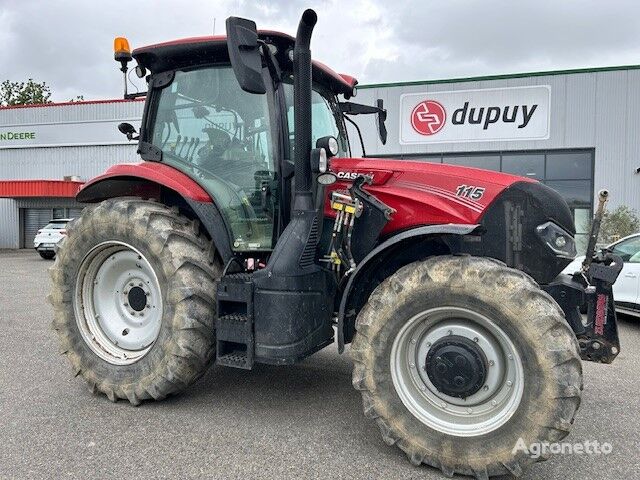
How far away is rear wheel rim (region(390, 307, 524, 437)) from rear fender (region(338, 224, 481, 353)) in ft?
1.47

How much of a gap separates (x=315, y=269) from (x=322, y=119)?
Result: 143 centimetres

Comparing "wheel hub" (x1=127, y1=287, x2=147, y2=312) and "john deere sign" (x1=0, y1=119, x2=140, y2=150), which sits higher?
"john deere sign" (x1=0, y1=119, x2=140, y2=150)

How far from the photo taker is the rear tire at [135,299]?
144 inches

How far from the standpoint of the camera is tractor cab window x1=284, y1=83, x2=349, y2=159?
3773 millimetres

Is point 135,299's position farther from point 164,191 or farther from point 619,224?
point 619,224

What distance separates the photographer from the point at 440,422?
301cm

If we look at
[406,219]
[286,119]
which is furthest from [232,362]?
[286,119]

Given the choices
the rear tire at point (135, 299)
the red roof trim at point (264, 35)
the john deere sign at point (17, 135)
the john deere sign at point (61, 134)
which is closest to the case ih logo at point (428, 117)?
the john deere sign at point (61, 134)

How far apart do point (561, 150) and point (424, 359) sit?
1848 centimetres

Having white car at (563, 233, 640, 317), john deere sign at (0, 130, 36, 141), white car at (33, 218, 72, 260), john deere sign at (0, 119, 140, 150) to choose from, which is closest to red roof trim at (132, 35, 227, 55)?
white car at (563, 233, 640, 317)

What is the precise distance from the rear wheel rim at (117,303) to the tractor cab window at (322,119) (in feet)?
5.16

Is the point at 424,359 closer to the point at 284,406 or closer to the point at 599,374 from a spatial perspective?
the point at 284,406

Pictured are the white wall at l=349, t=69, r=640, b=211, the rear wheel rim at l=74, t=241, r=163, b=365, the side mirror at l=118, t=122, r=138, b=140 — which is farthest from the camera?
the white wall at l=349, t=69, r=640, b=211

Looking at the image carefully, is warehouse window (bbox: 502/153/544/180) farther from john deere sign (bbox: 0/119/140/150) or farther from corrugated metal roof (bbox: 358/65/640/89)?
john deere sign (bbox: 0/119/140/150)
